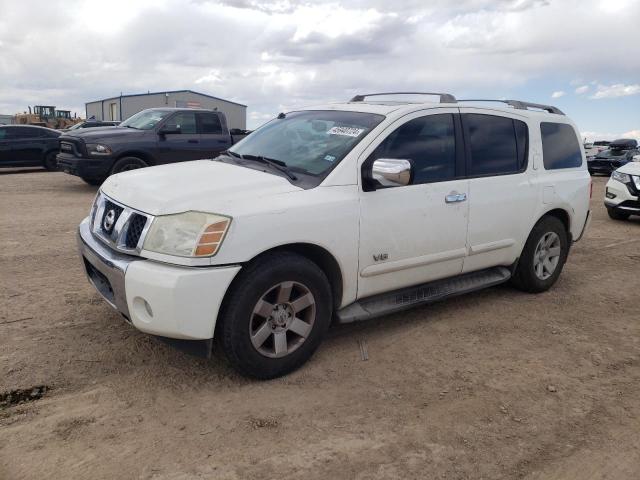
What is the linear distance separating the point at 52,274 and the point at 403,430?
3957 mm

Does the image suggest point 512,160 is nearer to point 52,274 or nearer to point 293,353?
point 293,353

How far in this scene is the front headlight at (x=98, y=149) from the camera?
10531 mm

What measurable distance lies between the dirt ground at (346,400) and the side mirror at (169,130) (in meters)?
6.40

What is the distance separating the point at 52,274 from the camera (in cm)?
548

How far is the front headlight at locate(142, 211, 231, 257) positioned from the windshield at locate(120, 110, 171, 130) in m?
8.69

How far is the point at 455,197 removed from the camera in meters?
4.32

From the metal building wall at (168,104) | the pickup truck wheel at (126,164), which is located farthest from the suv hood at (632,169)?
the metal building wall at (168,104)

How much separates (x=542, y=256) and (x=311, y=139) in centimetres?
263

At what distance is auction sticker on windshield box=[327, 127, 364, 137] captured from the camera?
13.1ft

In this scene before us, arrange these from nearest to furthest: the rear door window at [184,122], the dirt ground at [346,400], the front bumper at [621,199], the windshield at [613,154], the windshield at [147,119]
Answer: the dirt ground at [346,400] → the front bumper at [621,199] → the windshield at [147,119] → the rear door window at [184,122] → the windshield at [613,154]

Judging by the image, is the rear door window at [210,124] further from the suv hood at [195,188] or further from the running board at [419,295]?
the running board at [419,295]

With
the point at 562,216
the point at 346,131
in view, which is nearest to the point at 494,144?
the point at 562,216

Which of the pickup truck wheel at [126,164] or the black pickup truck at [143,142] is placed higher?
the black pickup truck at [143,142]

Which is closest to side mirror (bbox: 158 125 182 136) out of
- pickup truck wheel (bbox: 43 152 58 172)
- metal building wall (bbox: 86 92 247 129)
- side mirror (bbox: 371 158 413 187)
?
pickup truck wheel (bbox: 43 152 58 172)
